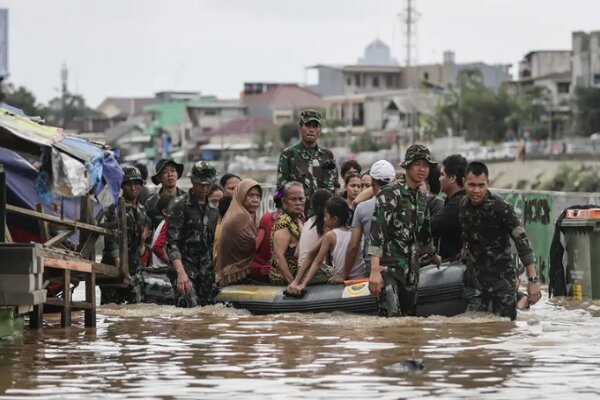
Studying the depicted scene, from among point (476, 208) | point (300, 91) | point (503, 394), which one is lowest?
point (503, 394)

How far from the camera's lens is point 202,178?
59.0ft

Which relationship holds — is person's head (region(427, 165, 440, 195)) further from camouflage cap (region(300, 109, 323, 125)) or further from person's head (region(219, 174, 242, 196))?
person's head (region(219, 174, 242, 196))

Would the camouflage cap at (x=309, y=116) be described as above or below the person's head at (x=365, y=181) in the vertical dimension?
above

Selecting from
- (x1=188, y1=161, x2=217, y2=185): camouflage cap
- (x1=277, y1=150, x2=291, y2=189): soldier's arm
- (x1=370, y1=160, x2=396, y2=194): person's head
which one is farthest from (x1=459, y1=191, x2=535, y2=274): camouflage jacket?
(x1=277, y1=150, x2=291, y2=189): soldier's arm

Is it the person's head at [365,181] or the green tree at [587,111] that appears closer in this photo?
the person's head at [365,181]

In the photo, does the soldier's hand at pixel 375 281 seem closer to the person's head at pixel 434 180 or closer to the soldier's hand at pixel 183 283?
the person's head at pixel 434 180

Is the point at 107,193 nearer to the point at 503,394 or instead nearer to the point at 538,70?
the point at 503,394

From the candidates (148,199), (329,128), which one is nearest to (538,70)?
(329,128)

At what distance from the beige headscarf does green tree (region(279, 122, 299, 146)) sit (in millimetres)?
124825

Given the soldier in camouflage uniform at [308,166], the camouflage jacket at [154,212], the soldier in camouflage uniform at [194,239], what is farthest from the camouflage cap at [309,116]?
the camouflage jacket at [154,212]

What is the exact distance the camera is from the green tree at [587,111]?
114 m

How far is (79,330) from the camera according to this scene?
16.7m

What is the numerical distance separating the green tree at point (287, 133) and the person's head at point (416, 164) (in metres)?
127

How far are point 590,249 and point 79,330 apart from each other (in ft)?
20.9
